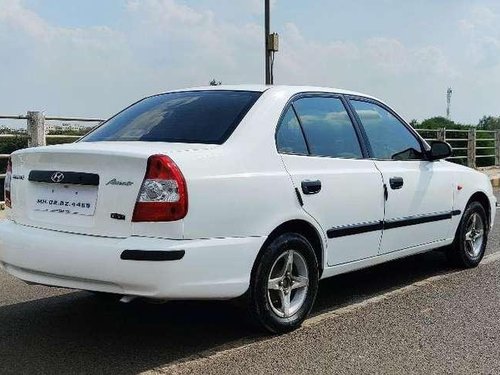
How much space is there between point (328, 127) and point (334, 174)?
404mm

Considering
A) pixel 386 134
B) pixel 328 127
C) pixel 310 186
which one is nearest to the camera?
pixel 310 186

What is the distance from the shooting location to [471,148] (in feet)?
70.5

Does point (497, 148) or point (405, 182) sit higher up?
point (405, 182)

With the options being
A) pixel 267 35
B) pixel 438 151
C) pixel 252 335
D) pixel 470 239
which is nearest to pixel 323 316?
pixel 252 335

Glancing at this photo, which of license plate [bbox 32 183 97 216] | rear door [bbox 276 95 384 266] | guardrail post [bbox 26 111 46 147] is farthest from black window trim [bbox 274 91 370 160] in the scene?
guardrail post [bbox 26 111 46 147]

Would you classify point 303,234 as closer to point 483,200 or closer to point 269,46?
point 483,200

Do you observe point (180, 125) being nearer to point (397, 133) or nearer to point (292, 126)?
point (292, 126)

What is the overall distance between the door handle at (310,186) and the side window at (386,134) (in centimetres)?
90

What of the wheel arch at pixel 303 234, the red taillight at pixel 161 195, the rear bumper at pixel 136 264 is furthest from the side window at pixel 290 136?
the red taillight at pixel 161 195

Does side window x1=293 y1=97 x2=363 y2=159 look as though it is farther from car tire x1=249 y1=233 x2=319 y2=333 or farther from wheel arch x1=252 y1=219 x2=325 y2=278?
car tire x1=249 y1=233 x2=319 y2=333

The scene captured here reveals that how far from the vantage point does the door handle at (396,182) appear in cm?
521

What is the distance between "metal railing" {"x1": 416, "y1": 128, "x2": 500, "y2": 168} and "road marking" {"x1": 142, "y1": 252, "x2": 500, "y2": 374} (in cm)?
1411

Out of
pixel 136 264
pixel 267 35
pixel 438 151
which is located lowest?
pixel 136 264

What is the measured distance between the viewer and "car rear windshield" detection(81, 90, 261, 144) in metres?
4.26
